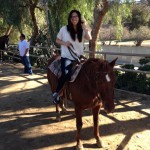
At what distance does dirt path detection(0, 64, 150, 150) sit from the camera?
19.2 feet

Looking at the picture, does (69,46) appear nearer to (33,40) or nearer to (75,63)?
(75,63)

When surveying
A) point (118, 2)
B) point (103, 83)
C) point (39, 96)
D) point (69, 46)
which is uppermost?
point (118, 2)

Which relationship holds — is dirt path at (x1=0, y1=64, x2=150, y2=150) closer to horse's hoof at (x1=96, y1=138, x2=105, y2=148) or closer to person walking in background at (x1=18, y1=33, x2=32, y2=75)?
horse's hoof at (x1=96, y1=138, x2=105, y2=148)

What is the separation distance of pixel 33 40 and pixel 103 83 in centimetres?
1571

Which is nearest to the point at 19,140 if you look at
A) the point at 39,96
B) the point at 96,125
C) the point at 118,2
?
the point at 96,125

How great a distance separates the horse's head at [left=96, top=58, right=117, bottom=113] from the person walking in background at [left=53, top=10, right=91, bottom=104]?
1.16 metres

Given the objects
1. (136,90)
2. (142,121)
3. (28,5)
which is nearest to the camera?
(142,121)

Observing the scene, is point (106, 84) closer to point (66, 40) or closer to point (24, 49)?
point (66, 40)

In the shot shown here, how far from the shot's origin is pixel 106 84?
4.68 m

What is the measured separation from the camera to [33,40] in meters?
20.0

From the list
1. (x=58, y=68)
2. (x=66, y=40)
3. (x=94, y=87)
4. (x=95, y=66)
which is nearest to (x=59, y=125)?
(x=58, y=68)

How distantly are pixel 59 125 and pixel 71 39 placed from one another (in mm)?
1950

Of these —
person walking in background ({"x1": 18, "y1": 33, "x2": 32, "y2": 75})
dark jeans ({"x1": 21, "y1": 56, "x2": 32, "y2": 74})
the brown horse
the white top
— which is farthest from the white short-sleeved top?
the white top

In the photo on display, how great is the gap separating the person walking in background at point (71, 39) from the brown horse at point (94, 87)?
30 centimetres
